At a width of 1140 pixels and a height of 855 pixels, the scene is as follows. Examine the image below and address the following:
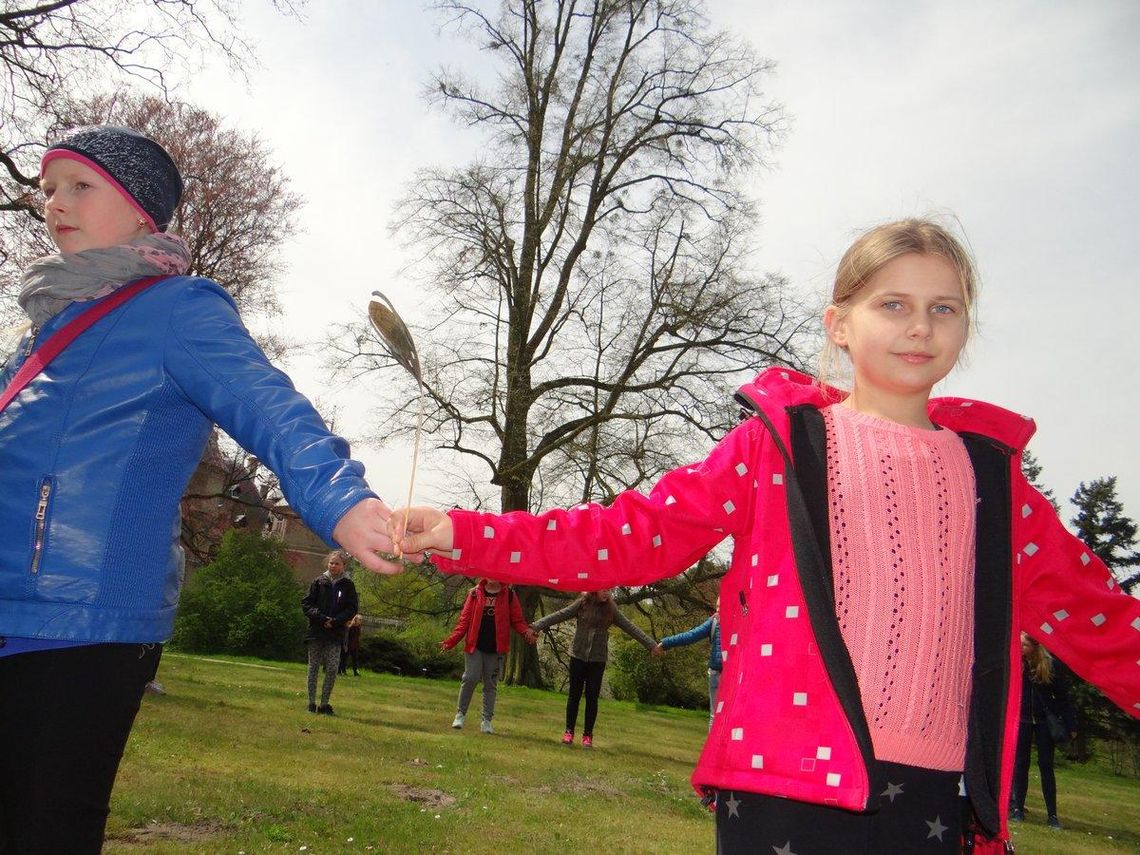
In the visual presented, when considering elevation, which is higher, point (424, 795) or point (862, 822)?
point (862, 822)

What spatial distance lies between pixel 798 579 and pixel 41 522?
1.72m

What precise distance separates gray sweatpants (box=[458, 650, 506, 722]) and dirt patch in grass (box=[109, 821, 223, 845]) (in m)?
6.59

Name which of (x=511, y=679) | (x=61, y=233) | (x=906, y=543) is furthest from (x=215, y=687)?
(x=906, y=543)

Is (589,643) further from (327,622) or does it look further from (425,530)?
(425,530)

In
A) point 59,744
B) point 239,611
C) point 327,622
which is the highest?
point 59,744

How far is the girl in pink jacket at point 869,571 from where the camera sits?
6.41 feet

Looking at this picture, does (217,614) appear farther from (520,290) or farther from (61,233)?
(61,233)

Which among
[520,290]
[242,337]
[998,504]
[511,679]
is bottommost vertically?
[511,679]

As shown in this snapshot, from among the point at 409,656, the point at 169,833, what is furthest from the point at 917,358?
the point at 409,656

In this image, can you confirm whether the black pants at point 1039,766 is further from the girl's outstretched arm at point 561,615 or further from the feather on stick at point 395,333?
the feather on stick at point 395,333

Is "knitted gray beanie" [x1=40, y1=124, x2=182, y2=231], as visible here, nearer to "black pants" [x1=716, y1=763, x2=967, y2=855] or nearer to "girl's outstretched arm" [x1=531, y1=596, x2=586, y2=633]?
"black pants" [x1=716, y1=763, x2=967, y2=855]

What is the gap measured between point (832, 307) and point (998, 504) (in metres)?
0.69

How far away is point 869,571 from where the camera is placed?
2.15 metres

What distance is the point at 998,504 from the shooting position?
7.61ft
